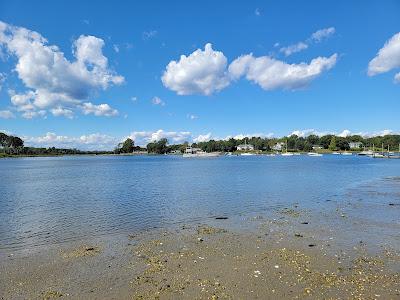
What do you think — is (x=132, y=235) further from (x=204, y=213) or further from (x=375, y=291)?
(x=375, y=291)

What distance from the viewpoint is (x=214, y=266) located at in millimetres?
15289

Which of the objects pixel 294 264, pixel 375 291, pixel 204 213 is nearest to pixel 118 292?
pixel 294 264

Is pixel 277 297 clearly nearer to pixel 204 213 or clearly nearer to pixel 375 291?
pixel 375 291

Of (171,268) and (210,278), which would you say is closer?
(210,278)

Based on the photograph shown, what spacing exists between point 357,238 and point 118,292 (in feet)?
48.0

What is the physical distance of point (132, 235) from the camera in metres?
21.8

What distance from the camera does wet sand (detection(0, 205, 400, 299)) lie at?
41.0ft

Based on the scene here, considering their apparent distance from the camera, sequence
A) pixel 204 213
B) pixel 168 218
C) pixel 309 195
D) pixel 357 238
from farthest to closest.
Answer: pixel 309 195
pixel 204 213
pixel 168 218
pixel 357 238

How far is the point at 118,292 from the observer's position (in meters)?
12.6

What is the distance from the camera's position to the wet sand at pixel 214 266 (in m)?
12.5

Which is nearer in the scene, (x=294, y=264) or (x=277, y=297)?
(x=277, y=297)

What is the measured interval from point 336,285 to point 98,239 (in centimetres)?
1435

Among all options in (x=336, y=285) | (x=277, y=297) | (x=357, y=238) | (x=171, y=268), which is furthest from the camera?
(x=357, y=238)

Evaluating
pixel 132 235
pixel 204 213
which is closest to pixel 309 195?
pixel 204 213
